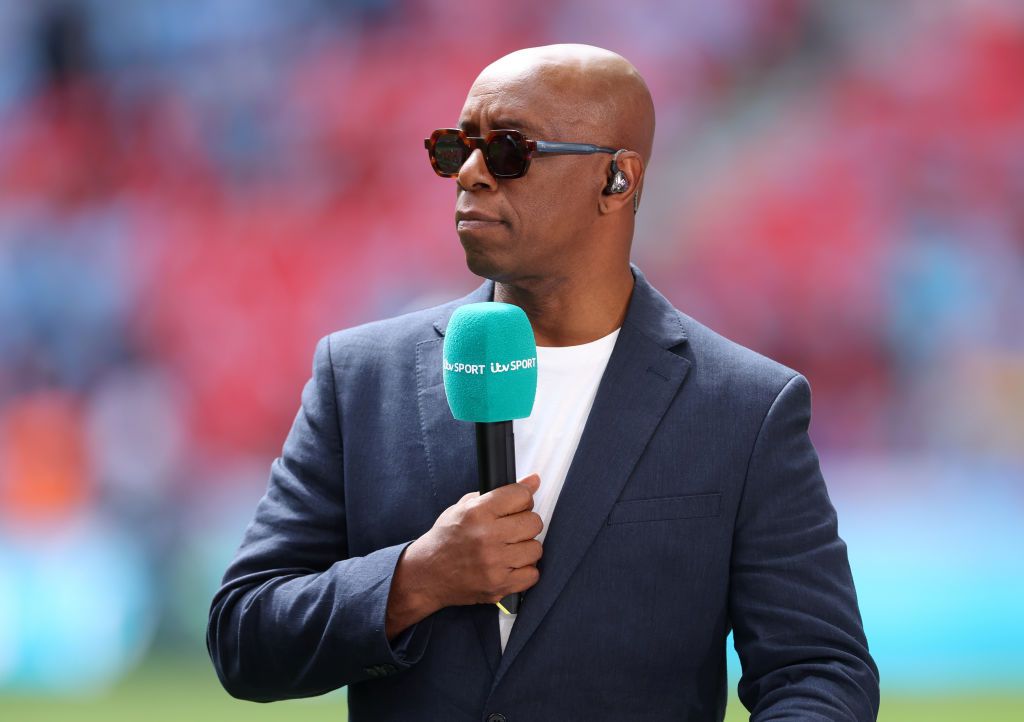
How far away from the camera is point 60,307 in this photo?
18.3ft

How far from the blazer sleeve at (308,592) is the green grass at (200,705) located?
2844 millimetres

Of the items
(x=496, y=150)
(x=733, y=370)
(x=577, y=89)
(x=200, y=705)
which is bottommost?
(x=200, y=705)

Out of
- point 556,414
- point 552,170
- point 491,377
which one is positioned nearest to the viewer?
point 491,377

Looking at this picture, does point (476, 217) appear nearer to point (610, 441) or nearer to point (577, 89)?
point (577, 89)

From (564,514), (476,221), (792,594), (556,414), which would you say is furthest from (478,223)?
(792,594)

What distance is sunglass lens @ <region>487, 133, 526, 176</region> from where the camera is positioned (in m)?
2.09

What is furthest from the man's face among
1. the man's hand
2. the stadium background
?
the stadium background

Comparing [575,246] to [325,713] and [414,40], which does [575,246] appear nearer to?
[325,713]

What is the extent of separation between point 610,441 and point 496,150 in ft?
1.65

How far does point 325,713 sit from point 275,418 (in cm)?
128

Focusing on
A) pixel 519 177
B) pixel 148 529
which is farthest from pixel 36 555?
pixel 519 177

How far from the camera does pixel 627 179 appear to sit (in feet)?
7.36

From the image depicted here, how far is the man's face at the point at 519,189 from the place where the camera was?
2.11 meters

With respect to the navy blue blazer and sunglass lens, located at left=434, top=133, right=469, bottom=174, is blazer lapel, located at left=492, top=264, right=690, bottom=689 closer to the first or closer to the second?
the navy blue blazer
